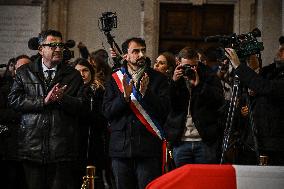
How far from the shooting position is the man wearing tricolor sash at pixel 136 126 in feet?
19.0

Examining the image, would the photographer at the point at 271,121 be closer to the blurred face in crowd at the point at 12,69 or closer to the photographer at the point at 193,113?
the photographer at the point at 193,113

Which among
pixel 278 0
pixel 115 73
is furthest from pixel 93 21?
pixel 115 73

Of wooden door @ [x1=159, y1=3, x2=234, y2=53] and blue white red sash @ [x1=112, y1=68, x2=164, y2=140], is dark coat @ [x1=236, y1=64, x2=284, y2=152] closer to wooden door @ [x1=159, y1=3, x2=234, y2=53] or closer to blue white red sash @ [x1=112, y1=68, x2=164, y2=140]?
blue white red sash @ [x1=112, y1=68, x2=164, y2=140]

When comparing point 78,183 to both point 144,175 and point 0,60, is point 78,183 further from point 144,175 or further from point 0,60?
point 0,60

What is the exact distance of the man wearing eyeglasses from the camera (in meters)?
5.68

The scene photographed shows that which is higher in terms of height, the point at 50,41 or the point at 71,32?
the point at 71,32

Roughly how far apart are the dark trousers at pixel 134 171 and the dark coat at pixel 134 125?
8cm

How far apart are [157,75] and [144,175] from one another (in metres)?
0.97

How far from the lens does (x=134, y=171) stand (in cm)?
591

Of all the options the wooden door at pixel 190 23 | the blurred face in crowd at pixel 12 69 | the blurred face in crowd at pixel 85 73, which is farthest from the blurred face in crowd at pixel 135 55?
the wooden door at pixel 190 23

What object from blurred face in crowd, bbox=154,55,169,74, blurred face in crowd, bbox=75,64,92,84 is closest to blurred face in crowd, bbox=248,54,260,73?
blurred face in crowd, bbox=154,55,169,74

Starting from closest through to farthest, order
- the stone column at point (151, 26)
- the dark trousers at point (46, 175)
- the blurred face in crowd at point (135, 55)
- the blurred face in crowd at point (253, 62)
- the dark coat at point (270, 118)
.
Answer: the dark trousers at point (46, 175) < the blurred face in crowd at point (135, 55) < the dark coat at point (270, 118) < the blurred face in crowd at point (253, 62) < the stone column at point (151, 26)

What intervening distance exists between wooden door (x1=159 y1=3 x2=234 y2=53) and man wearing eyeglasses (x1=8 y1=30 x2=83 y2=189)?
8.25 meters

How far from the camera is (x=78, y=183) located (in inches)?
291
